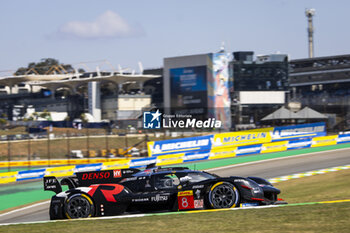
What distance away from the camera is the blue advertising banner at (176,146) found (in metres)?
29.3

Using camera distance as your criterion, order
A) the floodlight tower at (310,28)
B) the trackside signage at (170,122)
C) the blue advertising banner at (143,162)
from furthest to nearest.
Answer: the floodlight tower at (310,28), the trackside signage at (170,122), the blue advertising banner at (143,162)

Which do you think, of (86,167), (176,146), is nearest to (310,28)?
(176,146)

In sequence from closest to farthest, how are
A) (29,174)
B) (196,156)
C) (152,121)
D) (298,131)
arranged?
(29,174) < (196,156) < (298,131) < (152,121)

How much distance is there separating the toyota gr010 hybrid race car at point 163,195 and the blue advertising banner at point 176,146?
18.0 metres

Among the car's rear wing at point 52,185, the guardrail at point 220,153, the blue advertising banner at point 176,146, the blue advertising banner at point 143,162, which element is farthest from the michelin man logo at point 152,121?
the car's rear wing at point 52,185

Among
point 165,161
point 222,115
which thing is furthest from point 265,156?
point 222,115

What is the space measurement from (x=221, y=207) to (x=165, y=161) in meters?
17.4

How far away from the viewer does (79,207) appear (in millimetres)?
10750

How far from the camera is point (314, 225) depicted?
7.33 metres

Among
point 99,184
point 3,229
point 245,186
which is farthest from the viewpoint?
point 99,184

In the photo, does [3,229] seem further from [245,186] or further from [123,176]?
[245,186]

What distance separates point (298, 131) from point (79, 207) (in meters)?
23.8

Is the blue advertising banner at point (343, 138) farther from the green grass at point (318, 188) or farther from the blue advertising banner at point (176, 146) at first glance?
the green grass at point (318, 188)

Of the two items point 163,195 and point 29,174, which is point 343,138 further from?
point 163,195
